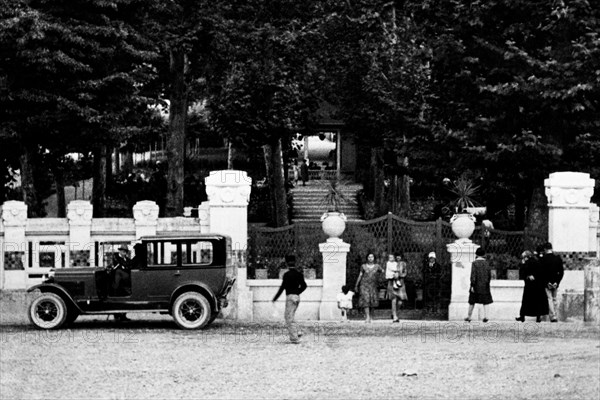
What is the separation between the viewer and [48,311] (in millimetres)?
26125

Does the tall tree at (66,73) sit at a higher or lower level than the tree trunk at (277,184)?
higher

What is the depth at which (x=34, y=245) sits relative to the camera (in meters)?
30.3

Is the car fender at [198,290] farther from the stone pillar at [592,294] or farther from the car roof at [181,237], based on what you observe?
the stone pillar at [592,294]

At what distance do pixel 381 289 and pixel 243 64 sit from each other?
54.5ft

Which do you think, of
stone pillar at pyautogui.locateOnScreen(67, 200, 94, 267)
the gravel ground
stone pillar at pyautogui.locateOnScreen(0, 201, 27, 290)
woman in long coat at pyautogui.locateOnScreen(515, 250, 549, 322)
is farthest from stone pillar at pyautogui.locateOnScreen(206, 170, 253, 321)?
woman in long coat at pyautogui.locateOnScreen(515, 250, 549, 322)

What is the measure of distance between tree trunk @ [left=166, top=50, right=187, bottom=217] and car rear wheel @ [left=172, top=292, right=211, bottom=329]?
1949 cm

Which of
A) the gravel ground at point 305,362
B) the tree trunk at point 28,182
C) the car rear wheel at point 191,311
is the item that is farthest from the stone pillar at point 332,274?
the tree trunk at point 28,182

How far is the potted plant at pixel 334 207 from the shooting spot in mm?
30062

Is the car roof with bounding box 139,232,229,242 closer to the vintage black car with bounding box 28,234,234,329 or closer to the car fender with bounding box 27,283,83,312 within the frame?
the vintage black car with bounding box 28,234,234,329

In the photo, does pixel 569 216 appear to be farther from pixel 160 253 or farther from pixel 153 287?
pixel 153 287

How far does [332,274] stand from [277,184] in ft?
60.4

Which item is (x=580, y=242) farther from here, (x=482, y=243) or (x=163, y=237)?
(x=163, y=237)

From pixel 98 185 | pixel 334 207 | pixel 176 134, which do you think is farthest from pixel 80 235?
pixel 334 207

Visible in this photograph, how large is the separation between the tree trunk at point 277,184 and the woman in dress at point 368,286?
1944 cm
